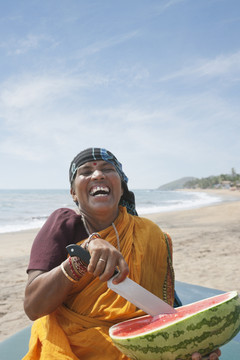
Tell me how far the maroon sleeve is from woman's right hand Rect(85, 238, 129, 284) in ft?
1.46

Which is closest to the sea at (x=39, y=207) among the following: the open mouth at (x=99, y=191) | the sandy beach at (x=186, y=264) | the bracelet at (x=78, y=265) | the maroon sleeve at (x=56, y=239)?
the sandy beach at (x=186, y=264)

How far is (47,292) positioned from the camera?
5.68 ft

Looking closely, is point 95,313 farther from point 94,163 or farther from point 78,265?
point 94,163

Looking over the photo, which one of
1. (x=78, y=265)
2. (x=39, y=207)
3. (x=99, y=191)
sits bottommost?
(x=39, y=207)

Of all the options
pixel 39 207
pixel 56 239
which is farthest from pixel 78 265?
pixel 39 207

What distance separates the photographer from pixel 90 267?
1509 millimetres

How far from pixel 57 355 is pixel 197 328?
2.64 feet

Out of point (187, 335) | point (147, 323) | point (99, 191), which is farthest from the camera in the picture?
point (99, 191)

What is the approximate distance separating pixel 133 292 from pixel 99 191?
715mm

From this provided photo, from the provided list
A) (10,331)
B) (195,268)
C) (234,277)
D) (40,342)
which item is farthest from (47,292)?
(195,268)

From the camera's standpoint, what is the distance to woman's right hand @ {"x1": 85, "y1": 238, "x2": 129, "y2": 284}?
1.50 meters

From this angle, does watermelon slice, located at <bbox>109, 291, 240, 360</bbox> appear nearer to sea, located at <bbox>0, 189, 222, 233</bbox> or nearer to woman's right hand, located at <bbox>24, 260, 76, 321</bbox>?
woman's right hand, located at <bbox>24, 260, 76, 321</bbox>

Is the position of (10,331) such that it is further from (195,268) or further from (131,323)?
(195,268)

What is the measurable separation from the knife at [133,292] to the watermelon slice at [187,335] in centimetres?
9
